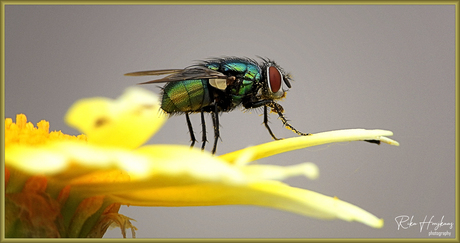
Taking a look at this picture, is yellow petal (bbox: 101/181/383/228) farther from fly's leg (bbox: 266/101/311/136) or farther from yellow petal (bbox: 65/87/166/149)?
fly's leg (bbox: 266/101/311/136)

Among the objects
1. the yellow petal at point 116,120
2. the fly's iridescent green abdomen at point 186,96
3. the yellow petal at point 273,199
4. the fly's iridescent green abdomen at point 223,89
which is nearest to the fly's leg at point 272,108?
the fly's iridescent green abdomen at point 223,89

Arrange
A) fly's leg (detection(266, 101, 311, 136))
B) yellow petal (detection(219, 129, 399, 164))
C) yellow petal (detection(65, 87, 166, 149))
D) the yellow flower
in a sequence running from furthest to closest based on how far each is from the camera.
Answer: fly's leg (detection(266, 101, 311, 136))
yellow petal (detection(219, 129, 399, 164))
yellow petal (detection(65, 87, 166, 149))
the yellow flower

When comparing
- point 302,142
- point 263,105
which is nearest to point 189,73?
point 263,105

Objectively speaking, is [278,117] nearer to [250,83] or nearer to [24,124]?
[250,83]

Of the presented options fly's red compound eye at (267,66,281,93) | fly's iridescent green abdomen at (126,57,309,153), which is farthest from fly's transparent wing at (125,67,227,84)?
fly's red compound eye at (267,66,281,93)

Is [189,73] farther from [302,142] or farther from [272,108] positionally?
[302,142]

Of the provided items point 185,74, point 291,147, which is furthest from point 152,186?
point 185,74
